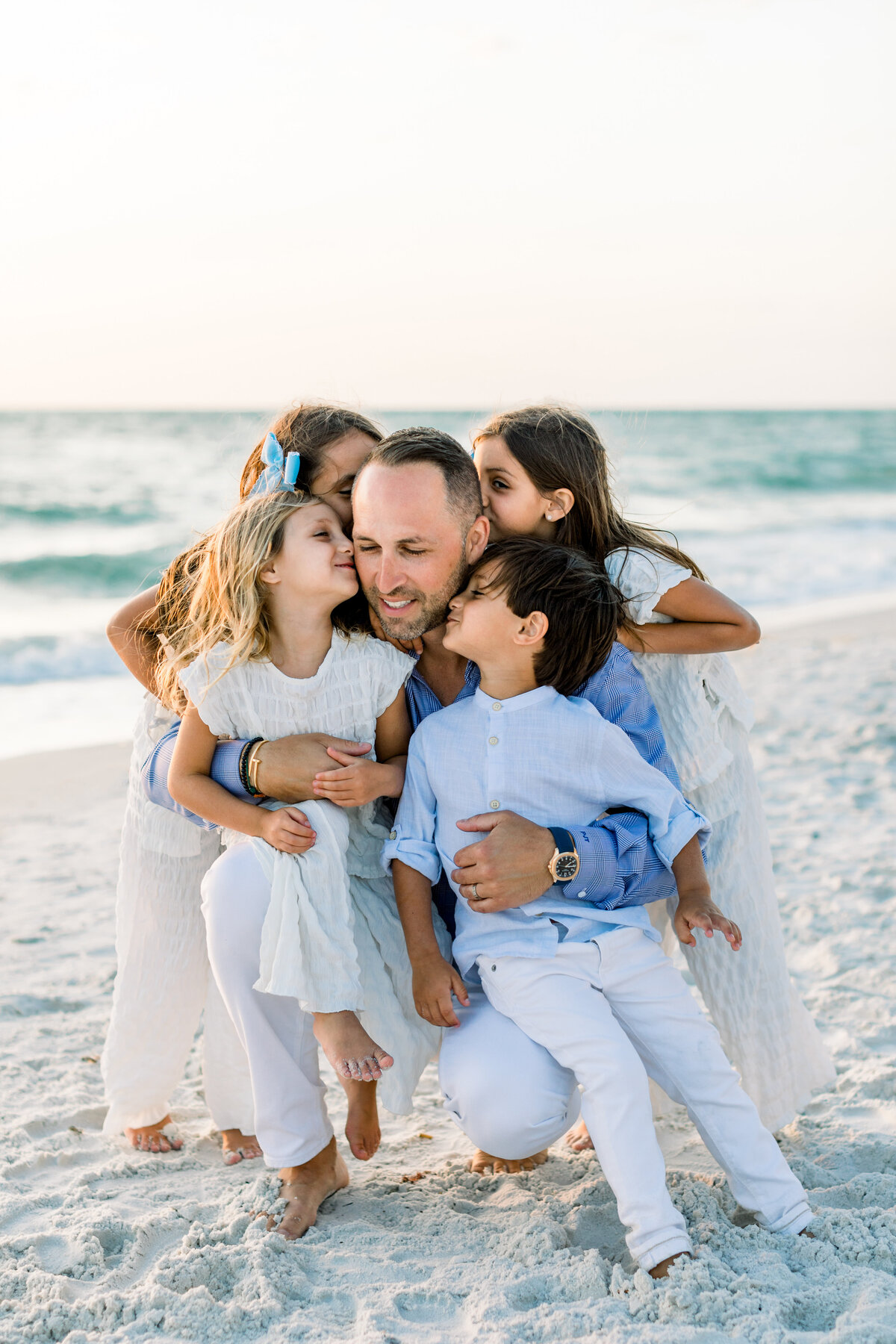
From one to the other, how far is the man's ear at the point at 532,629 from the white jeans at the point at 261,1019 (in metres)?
0.72

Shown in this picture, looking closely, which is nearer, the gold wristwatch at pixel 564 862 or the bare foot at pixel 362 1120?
the gold wristwatch at pixel 564 862

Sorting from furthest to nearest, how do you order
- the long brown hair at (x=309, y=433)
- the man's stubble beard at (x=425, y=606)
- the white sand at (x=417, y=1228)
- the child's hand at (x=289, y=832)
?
the long brown hair at (x=309, y=433) < the man's stubble beard at (x=425, y=606) < the child's hand at (x=289, y=832) < the white sand at (x=417, y=1228)

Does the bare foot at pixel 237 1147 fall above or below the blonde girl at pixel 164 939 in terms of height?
below

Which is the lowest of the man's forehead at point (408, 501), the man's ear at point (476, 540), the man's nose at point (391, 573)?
the man's nose at point (391, 573)

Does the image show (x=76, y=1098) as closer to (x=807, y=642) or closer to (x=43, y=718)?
(x=43, y=718)

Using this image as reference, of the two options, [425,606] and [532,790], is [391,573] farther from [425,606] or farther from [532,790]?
[532,790]

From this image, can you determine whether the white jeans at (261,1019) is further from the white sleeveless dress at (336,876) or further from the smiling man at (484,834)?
the smiling man at (484,834)

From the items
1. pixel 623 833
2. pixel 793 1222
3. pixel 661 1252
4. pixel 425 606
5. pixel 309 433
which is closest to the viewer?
pixel 661 1252

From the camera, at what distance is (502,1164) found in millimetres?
2639

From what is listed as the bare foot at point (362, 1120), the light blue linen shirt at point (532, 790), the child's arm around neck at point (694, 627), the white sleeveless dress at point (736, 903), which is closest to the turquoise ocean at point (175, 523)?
the child's arm around neck at point (694, 627)

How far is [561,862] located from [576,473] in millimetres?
914

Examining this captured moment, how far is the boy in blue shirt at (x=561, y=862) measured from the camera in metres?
2.23

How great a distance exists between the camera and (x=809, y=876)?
4324 mm

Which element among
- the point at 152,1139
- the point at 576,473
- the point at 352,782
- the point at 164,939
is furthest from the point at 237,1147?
the point at 576,473
